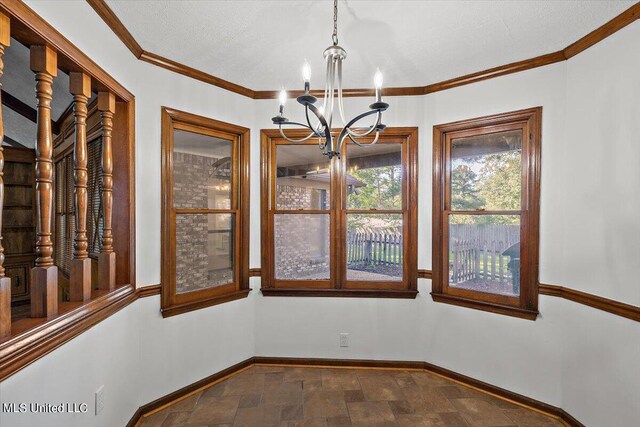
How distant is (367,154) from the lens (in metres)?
3.12

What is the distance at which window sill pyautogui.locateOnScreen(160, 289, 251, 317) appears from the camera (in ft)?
8.19

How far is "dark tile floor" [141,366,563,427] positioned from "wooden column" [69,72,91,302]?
1191 millimetres

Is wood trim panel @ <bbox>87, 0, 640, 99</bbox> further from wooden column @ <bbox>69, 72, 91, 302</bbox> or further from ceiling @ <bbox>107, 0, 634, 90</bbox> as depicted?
wooden column @ <bbox>69, 72, 91, 302</bbox>

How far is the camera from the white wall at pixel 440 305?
1.89 metres

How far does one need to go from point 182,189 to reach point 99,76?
1.02 meters

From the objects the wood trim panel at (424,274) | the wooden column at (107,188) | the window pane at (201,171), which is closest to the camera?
the wooden column at (107,188)

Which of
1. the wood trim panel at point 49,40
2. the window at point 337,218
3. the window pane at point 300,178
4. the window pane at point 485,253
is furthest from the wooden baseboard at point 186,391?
the wood trim panel at point 49,40

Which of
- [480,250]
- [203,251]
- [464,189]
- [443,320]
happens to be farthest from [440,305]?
[203,251]

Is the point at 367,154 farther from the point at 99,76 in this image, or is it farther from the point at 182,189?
the point at 99,76

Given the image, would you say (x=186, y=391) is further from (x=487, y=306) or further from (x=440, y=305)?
(x=487, y=306)

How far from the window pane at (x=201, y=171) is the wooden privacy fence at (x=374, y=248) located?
1222 millimetres

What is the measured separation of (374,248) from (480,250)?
91cm

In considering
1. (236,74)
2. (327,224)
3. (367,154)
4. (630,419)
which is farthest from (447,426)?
(236,74)

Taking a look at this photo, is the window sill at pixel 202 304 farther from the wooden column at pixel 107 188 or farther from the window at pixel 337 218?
the wooden column at pixel 107 188
